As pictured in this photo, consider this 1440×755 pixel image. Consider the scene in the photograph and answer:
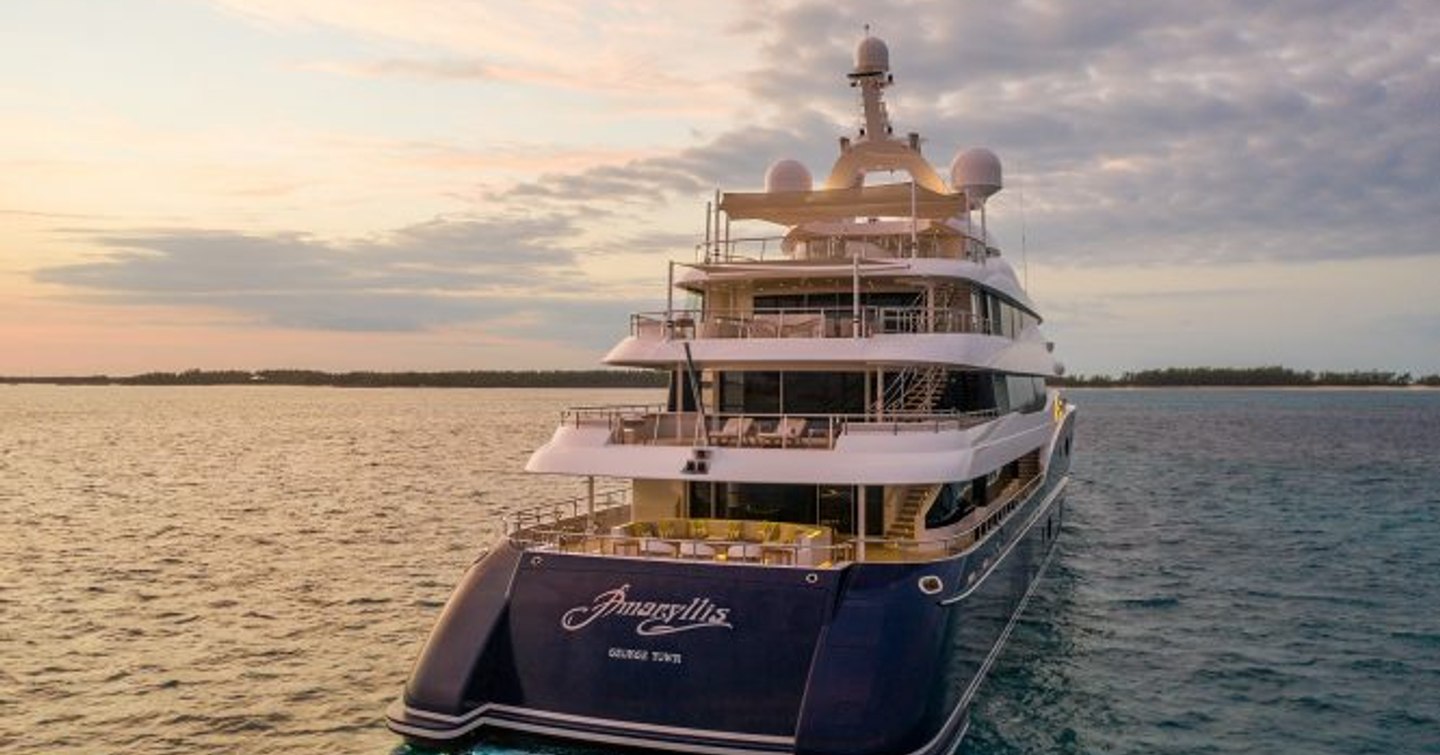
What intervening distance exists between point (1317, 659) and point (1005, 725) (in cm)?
857

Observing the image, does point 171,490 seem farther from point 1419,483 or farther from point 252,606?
point 1419,483

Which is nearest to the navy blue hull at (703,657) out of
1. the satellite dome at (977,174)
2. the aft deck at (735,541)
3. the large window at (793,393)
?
the aft deck at (735,541)

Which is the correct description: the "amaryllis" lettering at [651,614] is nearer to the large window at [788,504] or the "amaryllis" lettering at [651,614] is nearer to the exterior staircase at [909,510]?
the large window at [788,504]

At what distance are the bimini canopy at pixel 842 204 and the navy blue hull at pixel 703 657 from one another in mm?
11060

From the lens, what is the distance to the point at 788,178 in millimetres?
30266

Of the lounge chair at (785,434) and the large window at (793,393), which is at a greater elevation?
the large window at (793,393)

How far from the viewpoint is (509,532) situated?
17.6m

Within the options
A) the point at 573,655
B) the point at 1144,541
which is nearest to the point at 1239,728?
the point at 573,655

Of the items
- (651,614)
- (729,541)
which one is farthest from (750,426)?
(651,614)

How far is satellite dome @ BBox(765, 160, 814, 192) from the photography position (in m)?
30.3

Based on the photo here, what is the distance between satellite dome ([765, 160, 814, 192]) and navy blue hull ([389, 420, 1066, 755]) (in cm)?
1619

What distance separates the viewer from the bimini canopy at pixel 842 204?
25016mm

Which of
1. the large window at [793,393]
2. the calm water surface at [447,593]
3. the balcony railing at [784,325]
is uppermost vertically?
the balcony railing at [784,325]

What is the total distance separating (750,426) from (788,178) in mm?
12807
